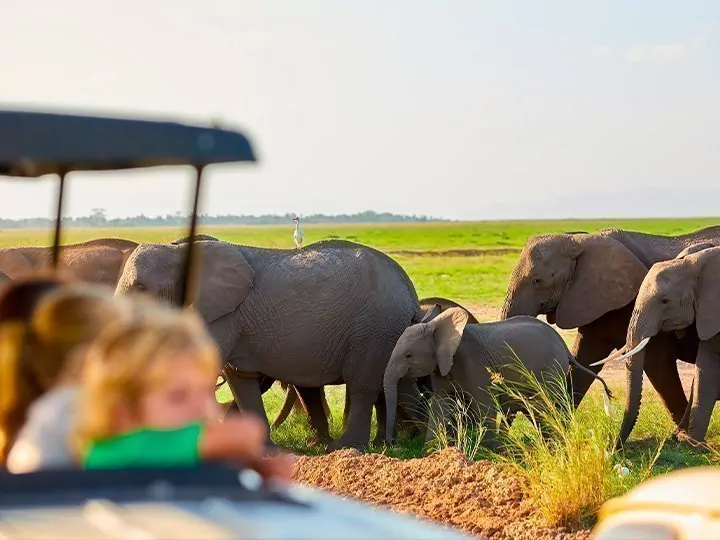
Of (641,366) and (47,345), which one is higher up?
(47,345)

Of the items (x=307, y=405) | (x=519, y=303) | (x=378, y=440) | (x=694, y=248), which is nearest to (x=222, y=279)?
(x=307, y=405)

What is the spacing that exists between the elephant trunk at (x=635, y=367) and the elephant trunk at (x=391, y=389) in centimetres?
210

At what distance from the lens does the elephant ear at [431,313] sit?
512 inches

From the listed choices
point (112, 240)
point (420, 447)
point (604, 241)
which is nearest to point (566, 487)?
point (420, 447)

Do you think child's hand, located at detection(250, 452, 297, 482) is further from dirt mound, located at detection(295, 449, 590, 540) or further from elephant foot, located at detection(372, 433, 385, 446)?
elephant foot, located at detection(372, 433, 385, 446)

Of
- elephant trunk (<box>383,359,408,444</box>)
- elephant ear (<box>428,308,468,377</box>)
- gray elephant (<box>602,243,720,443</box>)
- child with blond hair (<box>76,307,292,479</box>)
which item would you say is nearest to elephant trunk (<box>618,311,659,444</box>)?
gray elephant (<box>602,243,720,443</box>)

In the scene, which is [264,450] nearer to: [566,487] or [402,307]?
[402,307]

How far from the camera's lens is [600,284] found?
587 inches

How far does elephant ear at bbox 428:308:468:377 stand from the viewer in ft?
38.9

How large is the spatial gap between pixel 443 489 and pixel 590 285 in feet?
23.0

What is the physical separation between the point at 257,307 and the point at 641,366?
12.3 feet

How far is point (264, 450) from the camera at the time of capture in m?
12.0

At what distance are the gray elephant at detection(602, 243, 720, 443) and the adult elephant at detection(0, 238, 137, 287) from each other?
6.31 m

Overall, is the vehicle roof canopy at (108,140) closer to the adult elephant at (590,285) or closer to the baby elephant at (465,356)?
the baby elephant at (465,356)
